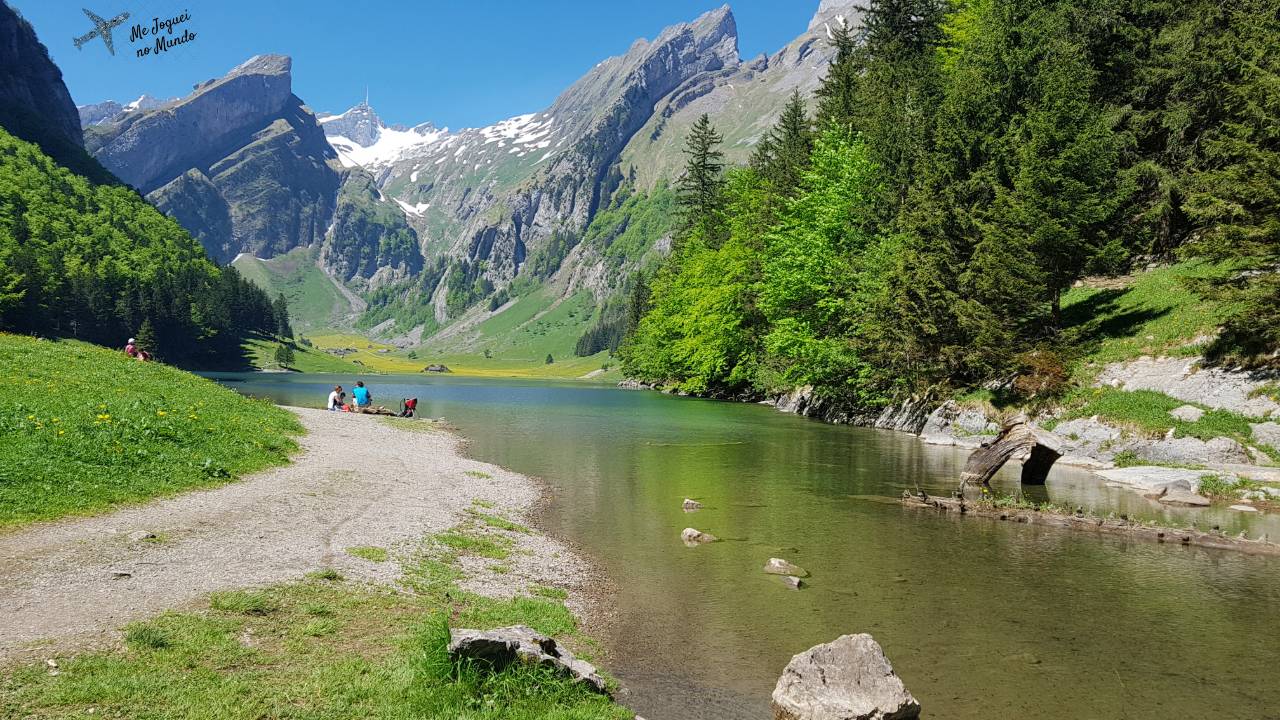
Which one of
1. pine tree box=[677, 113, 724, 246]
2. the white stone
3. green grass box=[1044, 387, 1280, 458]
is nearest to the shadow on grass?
green grass box=[1044, 387, 1280, 458]

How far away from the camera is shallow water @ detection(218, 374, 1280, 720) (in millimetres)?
10742

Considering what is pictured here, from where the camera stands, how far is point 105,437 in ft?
64.5

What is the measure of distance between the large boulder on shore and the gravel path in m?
6.71

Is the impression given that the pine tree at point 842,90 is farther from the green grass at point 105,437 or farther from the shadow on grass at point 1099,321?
the green grass at point 105,437

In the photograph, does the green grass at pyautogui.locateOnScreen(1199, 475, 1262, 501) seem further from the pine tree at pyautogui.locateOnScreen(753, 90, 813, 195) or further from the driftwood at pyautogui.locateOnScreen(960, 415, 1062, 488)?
the pine tree at pyautogui.locateOnScreen(753, 90, 813, 195)

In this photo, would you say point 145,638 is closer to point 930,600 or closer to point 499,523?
point 499,523

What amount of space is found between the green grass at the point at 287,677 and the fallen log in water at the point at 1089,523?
18.1m

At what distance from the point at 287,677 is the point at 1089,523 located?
2232 centimetres

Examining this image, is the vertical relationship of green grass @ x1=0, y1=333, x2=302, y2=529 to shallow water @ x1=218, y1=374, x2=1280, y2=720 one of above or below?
above

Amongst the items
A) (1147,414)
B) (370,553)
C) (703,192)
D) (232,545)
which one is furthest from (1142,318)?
(703,192)

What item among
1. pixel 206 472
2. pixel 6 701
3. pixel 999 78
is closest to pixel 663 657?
pixel 6 701

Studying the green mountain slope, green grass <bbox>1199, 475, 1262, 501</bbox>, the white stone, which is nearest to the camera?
green grass <bbox>1199, 475, 1262, 501</bbox>

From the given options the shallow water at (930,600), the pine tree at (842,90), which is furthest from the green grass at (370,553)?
the pine tree at (842,90)

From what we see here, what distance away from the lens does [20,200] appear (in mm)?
178750
